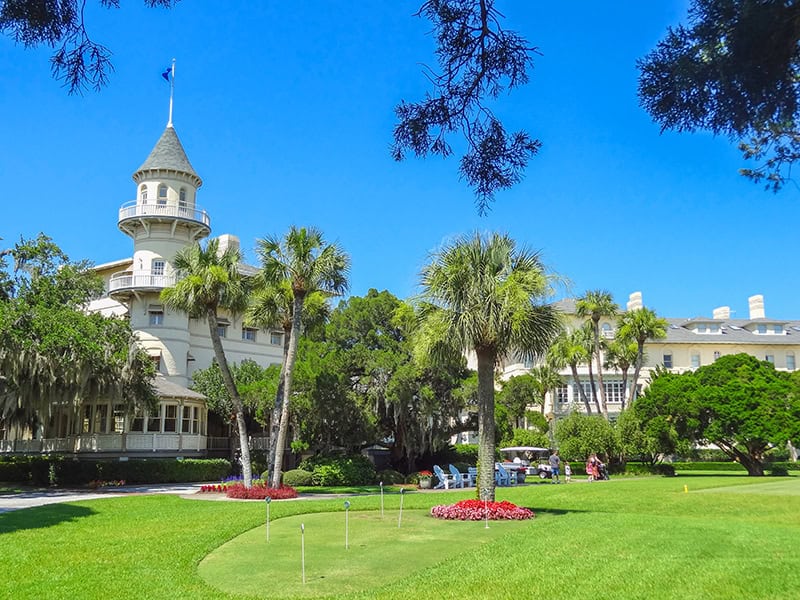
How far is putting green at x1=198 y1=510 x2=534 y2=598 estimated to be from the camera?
32.9ft

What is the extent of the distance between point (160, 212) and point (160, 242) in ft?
6.27

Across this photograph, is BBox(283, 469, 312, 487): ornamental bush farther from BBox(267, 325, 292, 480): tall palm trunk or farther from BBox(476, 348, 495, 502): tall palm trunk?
BBox(476, 348, 495, 502): tall palm trunk

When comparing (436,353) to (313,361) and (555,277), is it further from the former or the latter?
(313,361)

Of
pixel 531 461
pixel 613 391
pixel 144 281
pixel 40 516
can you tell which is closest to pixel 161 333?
pixel 144 281

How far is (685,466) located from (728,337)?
22.0 meters

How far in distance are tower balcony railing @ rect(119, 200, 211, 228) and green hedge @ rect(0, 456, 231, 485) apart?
49.0ft

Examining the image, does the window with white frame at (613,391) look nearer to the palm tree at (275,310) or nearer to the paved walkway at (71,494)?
the paved walkway at (71,494)

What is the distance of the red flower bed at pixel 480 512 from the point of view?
17078mm

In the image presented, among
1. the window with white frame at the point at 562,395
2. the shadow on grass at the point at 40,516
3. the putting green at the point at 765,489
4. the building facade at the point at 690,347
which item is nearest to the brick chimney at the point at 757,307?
the building facade at the point at 690,347

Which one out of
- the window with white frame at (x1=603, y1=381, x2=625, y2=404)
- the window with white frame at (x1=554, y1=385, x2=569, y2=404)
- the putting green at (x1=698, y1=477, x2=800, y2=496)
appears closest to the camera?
the putting green at (x1=698, y1=477, x2=800, y2=496)

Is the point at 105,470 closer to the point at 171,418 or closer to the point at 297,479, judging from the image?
the point at 171,418

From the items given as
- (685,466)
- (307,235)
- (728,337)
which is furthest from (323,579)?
(728,337)

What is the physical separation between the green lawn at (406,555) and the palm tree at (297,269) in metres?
7.49

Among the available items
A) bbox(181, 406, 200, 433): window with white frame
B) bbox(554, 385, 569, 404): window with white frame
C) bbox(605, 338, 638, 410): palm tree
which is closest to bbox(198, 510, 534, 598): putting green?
bbox(181, 406, 200, 433): window with white frame
